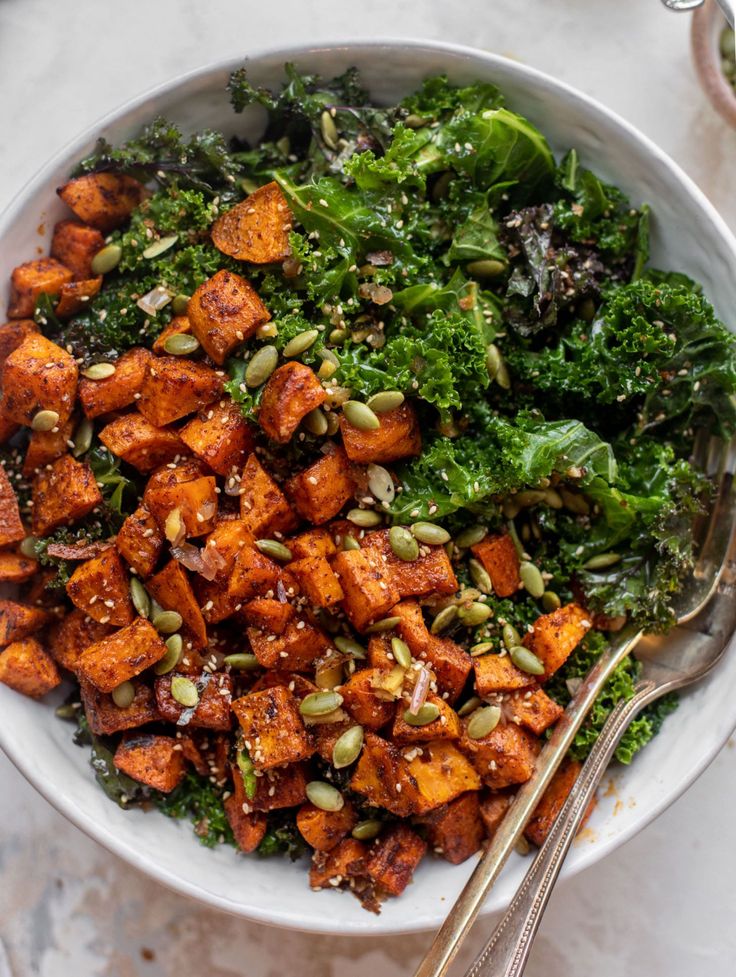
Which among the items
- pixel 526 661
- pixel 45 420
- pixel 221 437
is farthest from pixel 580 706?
pixel 45 420

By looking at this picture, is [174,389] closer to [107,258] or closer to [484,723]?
[107,258]

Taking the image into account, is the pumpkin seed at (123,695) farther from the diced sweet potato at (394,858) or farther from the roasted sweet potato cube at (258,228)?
the roasted sweet potato cube at (258,228)

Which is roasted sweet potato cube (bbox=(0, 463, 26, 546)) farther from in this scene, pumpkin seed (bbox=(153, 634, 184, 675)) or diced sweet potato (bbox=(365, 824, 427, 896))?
diced sweet potato (bbox=(365, 824, 427, 896))

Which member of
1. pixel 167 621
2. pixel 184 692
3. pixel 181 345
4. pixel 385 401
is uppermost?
pixel 385 401

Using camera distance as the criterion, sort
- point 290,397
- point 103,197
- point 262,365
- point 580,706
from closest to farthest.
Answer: point 290,397 → point 262,365 → point 580,706 → point 103,197

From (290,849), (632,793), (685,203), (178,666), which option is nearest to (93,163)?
(178,666)
